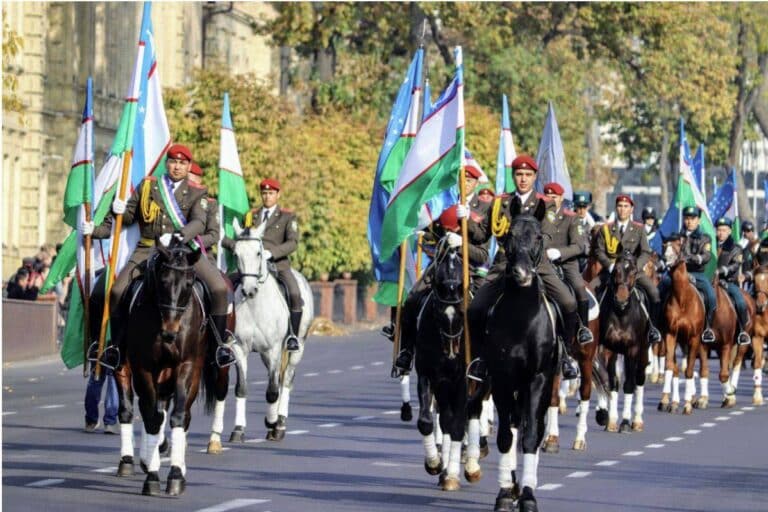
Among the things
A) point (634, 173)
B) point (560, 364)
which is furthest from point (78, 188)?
point (634, 173)

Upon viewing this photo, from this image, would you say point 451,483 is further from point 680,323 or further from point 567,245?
point 680,323

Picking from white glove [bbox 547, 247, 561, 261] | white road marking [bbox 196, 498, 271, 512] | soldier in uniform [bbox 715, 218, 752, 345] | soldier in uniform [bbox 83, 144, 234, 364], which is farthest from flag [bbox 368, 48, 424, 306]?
soldier in uniform [bbox 715, 218, 752, 345]

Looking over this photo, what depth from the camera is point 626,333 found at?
2462 centimetres

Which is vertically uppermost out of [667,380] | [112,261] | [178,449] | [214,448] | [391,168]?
[391,168]

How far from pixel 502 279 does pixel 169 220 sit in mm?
3166

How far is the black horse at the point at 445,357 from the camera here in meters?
17.1

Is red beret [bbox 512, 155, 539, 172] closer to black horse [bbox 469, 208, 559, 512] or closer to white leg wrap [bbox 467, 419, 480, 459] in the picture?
black horse [bbox 469, 208, 559, 512]

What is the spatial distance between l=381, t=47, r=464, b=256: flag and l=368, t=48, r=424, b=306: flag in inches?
70.8

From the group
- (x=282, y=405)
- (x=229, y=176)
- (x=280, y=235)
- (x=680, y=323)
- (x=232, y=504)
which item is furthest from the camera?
(x=229, y=176)

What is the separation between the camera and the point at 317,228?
5362 centimetres

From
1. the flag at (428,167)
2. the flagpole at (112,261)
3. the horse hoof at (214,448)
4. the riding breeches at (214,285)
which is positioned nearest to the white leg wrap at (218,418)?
the horse hoof at (214,448)

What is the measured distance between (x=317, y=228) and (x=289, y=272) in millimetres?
30158

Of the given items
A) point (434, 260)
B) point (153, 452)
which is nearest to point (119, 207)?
point (153, 452)

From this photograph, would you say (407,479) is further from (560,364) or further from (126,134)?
(126,134)
